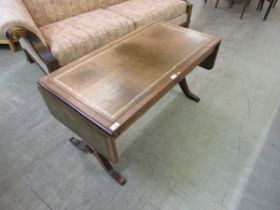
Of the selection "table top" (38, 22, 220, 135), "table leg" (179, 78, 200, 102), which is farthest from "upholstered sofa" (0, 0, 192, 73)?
"table leg" (179, 78, 200, 102)

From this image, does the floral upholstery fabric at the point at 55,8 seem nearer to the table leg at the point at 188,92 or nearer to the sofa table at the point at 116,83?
the sofa table at the point at 116,83

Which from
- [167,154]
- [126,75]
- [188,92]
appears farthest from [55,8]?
[167,154]

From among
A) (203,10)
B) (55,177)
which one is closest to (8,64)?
(55,177)

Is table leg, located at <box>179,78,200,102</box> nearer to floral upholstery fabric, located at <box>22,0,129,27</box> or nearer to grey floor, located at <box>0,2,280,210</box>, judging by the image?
grey floor, located at <box>0,2,280,210</box>

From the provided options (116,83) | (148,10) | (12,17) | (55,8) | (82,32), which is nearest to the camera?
(116,83)

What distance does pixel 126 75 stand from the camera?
1155 mm

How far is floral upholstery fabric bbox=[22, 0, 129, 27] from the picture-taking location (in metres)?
1.87

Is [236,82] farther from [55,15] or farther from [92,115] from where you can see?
[55,15]

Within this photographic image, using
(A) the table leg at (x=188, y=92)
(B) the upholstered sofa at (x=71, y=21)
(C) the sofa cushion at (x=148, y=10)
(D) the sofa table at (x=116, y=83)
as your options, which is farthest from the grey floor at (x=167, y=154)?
(C) the sofa cushion at (x=148, y=10)

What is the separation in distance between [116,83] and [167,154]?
0.64 m

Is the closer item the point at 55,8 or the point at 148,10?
the point at 55,8

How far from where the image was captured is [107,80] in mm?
1118

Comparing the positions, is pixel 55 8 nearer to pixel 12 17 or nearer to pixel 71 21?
pixel 71 21

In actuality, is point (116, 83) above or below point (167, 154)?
above
